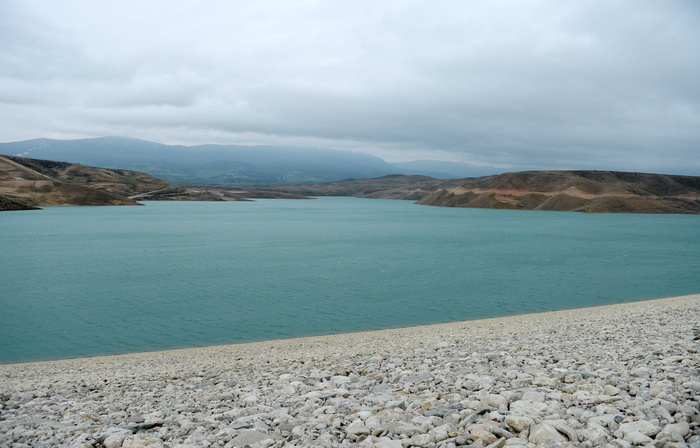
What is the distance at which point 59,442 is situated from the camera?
5.82 metres

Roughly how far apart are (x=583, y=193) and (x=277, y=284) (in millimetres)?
130185

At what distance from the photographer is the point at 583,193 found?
131 m

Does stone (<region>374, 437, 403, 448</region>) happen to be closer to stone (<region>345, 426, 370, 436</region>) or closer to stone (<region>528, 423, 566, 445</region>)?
stone (<region>345, 426, 370, 436</region>)

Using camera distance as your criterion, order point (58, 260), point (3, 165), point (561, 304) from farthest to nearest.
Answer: point (3, 165), point (58, 260), point (561, 304)

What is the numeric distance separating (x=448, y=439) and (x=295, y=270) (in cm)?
2597

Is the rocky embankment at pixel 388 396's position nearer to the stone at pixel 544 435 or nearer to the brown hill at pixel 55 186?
the stone at pixel 544 435

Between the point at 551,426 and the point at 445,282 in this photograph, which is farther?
the point at 445,282

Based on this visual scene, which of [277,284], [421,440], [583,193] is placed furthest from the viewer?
[583,193]

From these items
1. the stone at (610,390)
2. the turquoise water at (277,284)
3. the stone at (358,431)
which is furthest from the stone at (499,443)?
the turquoise water at (277,284)

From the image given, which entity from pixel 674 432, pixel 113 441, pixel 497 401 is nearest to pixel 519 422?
pixel 497 401

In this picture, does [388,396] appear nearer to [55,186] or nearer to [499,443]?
[499,443]

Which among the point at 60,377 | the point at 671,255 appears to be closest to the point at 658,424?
the point at 60,377

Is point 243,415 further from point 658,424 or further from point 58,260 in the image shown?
point 58,260

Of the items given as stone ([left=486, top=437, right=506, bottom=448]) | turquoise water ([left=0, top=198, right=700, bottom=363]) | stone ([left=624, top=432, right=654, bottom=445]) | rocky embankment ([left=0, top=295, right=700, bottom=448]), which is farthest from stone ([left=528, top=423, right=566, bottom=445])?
turquoise water ([left=0, top=198, right=700, bottom=363])
